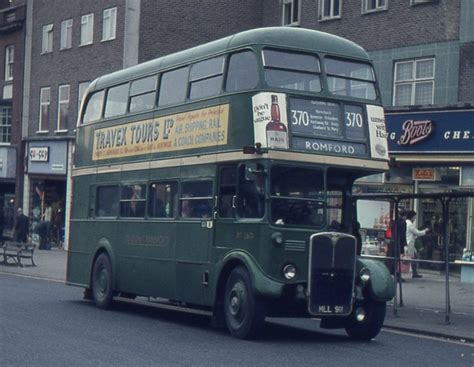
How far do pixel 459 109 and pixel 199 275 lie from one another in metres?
14.9

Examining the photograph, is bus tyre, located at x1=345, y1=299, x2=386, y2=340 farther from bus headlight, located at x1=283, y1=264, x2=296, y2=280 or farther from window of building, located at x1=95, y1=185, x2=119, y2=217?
window of building, located at x1=95, y1=185, x2=119, y2=217

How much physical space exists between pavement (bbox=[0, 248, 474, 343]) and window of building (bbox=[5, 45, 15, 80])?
31084mm

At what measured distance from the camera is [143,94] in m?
18.5

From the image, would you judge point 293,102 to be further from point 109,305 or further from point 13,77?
point 13,77

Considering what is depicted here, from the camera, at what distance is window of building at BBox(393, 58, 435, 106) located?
3048cm

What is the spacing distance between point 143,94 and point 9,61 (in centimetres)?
3266

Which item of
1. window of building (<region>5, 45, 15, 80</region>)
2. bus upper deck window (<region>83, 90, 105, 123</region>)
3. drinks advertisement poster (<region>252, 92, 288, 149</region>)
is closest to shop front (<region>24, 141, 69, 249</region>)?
window of building (<region>5, 45, 15, 80</region>)

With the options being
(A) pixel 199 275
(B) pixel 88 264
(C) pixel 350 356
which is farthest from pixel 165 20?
(C) pixel 350 356

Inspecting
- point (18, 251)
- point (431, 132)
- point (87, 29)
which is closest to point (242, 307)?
point (431, 132)

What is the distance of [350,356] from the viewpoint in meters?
13.4

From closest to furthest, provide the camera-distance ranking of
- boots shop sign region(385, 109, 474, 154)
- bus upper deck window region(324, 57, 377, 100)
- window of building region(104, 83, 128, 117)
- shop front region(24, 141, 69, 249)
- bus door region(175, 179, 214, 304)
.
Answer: bus upper deck window region(324, 57, 377, 100) < bus door region(175, 179, 214, 304) < window of building region(104, 83, 128, 117) < boots shop sign region(385, 109, 474, 154) < shop front region(24, 141, 69, 249)

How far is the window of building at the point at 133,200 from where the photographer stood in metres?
18.3

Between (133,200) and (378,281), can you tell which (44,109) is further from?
(378,281)

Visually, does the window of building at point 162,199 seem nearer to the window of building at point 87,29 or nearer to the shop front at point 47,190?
the shop front at point 47,190
